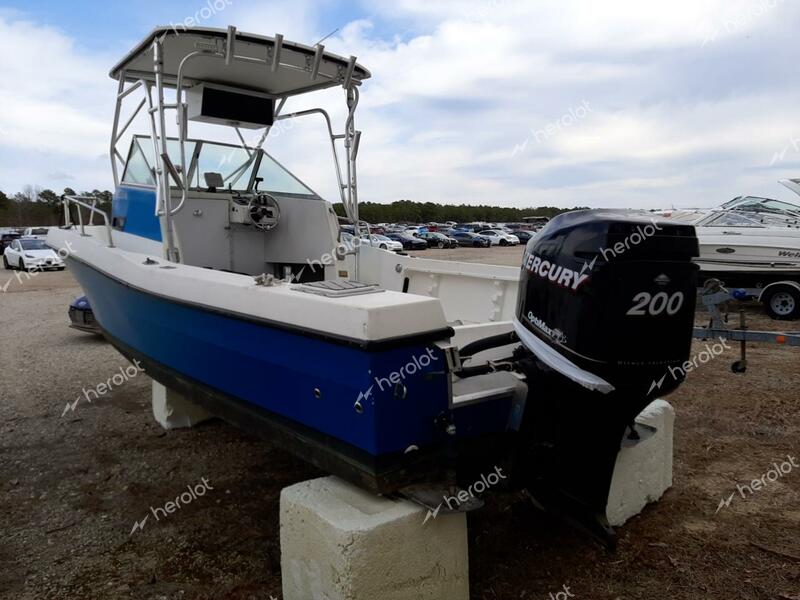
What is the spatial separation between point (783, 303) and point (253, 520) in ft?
26.7

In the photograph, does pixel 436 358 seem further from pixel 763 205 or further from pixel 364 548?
pixel 763 205

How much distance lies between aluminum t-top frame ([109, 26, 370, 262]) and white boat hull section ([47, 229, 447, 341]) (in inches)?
16.4

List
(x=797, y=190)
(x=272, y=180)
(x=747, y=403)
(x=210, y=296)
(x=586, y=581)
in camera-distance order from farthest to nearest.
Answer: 1. (x=797, y=190)
2. (x=272, y=180)
3. (x=747, y=403)
4. (x=210, y=296)
5. (x=586, y=581)

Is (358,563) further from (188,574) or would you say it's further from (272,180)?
(272,180)

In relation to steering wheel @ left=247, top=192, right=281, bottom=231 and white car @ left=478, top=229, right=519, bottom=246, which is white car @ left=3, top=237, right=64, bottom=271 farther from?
white car @ left=478, top=229, right=519, bottom=246

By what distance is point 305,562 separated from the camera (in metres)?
2.11

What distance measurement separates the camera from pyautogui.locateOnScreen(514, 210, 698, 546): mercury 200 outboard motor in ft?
6.42

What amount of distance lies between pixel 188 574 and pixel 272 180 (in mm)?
3357

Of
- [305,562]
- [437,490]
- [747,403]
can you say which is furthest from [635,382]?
[747,403]

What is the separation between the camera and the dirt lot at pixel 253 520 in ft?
8.08

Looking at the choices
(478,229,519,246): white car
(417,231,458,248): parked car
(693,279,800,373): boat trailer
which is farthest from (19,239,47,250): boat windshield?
(478,229,519,246): white car

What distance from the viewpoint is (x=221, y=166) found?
193 inches

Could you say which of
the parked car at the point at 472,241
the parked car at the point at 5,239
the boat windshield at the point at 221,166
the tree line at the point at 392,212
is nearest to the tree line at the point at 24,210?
the tree line at the point at 392,212

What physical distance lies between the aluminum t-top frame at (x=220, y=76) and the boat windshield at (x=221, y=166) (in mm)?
70
